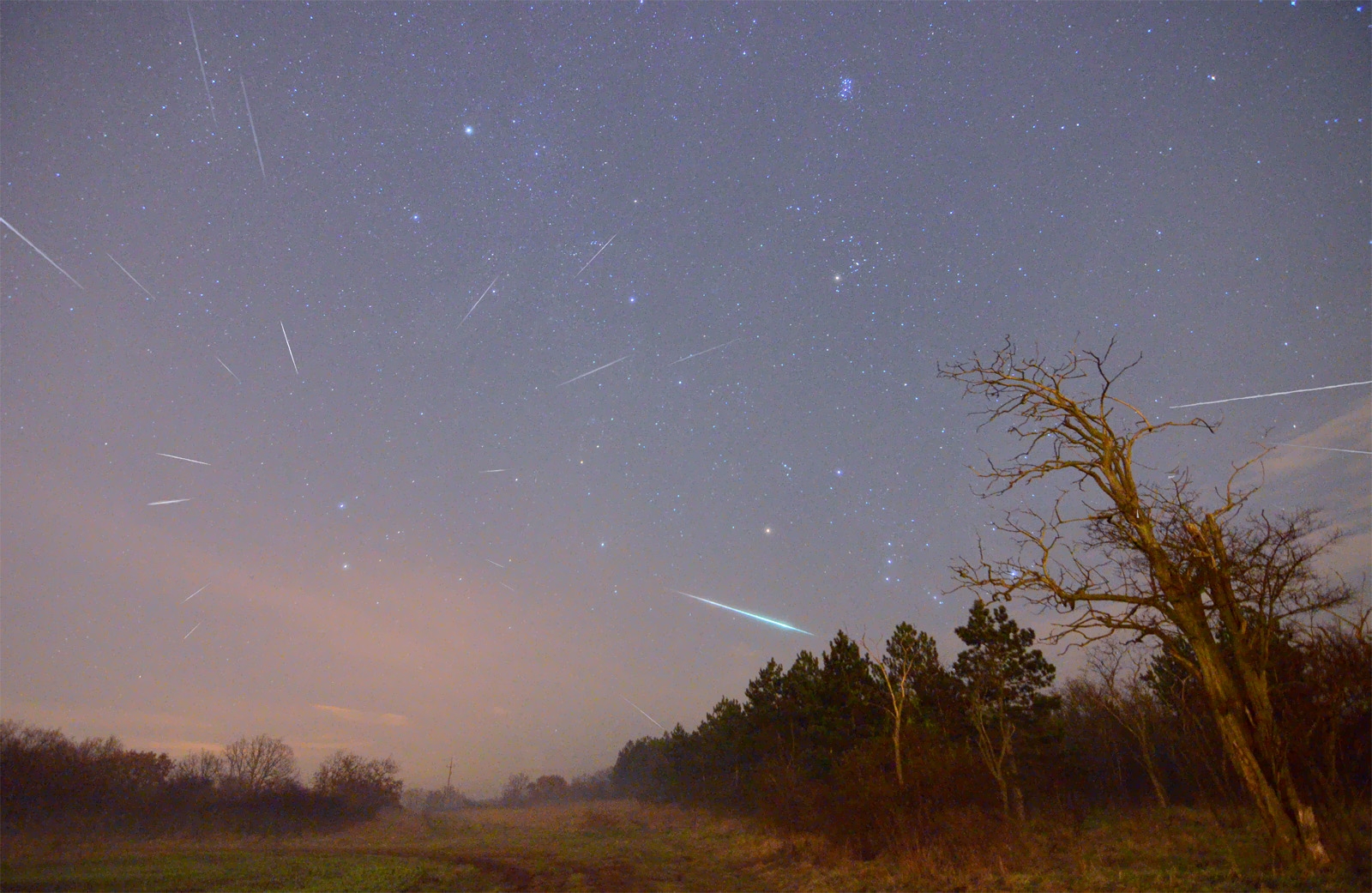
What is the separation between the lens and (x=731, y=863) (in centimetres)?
2422

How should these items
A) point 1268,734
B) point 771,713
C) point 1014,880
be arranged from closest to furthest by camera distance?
1. point 1268,734
2. point 1014,880
3. point 771,713

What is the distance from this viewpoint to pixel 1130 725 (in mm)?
33500

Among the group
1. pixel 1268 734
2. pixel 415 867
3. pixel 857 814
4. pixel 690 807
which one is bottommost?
pixel 690 807

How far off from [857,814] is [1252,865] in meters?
13.1

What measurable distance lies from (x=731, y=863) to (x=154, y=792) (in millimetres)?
41131

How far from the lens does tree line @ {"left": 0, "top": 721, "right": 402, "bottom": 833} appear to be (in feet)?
105

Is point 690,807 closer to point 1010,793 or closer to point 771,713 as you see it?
point 771,713

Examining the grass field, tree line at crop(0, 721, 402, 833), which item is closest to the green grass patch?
the grass field

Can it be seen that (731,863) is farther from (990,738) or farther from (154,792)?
(154,792)

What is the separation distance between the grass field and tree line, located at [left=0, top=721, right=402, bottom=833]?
309 cm

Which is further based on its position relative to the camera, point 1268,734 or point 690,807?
point 690,807

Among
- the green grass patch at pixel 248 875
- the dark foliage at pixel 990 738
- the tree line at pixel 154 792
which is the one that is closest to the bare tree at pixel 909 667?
the dark foliage at pixel 990 738

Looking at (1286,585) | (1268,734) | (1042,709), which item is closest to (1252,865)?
(1268,734)

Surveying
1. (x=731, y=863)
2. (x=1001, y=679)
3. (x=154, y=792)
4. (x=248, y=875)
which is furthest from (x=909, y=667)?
(x=154, y=792)
